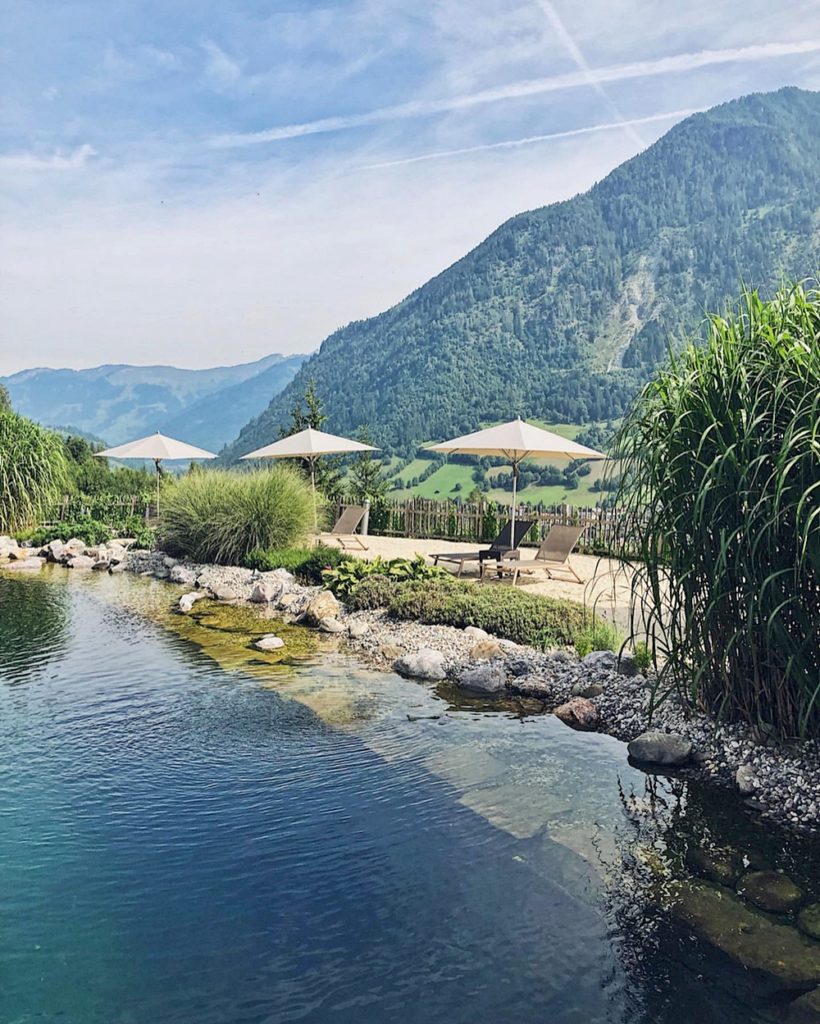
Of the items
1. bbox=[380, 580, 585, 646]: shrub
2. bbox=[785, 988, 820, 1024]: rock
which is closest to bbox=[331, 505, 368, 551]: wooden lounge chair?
bbox=[380, 580, 585, 646]: shrub

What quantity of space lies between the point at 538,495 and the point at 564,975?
5654 cm

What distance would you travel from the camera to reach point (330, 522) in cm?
2022

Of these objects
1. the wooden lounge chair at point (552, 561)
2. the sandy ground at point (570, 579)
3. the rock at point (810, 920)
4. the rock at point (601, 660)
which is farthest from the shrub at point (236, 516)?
the rock at point (810, 920)

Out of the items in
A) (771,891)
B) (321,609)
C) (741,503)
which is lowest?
(771,891)

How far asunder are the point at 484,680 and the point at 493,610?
196 centimetres

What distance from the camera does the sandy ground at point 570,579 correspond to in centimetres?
991

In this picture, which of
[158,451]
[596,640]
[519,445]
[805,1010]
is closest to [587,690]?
[596,640]

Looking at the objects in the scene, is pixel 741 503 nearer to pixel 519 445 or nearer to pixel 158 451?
pixel 519 445

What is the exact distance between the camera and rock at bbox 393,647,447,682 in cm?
791

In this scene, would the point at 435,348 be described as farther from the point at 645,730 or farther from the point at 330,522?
the point at 645,730

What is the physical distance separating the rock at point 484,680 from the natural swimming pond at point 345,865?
281mm

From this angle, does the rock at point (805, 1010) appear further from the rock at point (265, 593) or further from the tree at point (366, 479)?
the tree at point (366, 479)

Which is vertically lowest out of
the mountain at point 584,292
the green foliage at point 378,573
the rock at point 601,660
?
the rock at point 601,660

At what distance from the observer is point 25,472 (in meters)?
18.7
